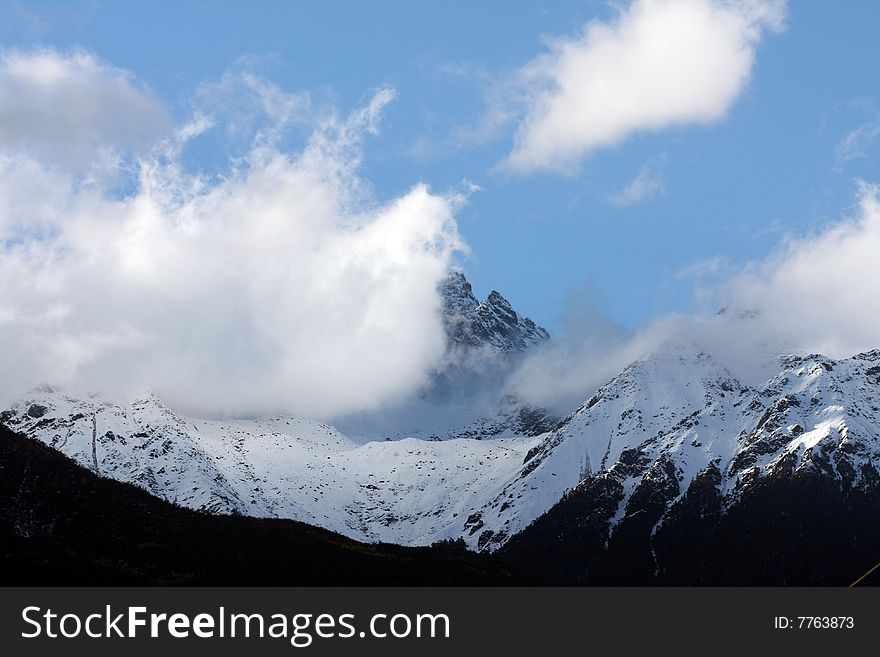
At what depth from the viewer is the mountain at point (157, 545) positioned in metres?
84.0

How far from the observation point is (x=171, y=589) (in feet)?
237

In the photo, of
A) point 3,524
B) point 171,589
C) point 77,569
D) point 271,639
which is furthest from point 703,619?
point 3,524

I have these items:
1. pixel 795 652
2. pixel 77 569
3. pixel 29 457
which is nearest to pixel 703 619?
pixel 795 652

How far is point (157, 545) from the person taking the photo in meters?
94.1

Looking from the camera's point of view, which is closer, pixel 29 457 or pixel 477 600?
pixel 477 600

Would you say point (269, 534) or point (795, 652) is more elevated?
point (269, 534)

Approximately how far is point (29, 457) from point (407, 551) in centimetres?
3468

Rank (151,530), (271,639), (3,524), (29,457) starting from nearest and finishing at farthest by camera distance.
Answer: (271,639), (3,524), (151,530), (29,457)

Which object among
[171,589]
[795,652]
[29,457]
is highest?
[29,457]

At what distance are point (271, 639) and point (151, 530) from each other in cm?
3469

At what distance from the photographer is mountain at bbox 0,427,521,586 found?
8400 centimetres

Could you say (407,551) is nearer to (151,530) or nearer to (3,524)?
(151,530)

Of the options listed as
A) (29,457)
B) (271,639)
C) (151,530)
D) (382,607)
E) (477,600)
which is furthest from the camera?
(29,457)

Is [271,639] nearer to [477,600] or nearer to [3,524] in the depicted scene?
[477,600]
